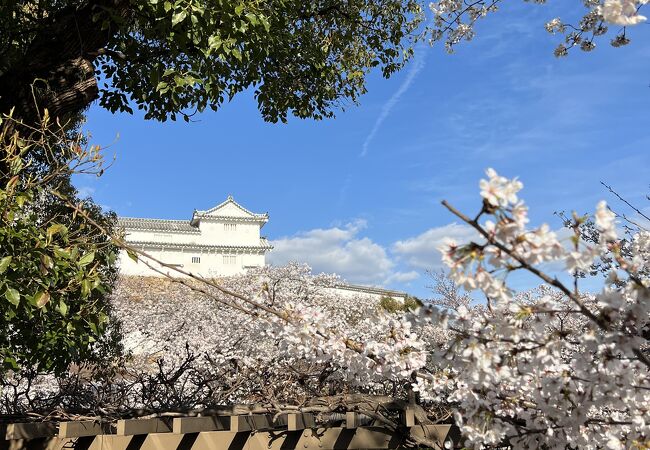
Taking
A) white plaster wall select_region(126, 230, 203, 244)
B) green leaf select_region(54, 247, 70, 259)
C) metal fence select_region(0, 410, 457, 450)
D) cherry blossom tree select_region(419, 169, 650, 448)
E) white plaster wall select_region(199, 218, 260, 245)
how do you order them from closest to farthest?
cherry blossom tree select_region(419, 169, 650, 448), metal fence select_region(0, 410, 457, 450), green leaf select_region(54, 247, 70, 259), white plaster wall select_region(126, 230, 203, 244), white plaster wall select_region(199, 218, 260, 245)

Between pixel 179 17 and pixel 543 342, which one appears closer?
pixel 543 342

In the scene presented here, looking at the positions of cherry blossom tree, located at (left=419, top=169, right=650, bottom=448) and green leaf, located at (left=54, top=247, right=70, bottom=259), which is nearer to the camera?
cherry blossom tree, located at (left=419, top=169, right=650, bottom=448)

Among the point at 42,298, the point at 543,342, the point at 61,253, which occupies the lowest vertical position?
the point at 543,342

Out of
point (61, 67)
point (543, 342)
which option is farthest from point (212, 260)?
point (543, 342)

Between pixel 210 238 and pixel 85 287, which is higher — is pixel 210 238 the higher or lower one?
the higher one

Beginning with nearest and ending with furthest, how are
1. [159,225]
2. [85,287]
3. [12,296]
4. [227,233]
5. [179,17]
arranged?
[12,296] < [85,287] < [179,17] < [159,225] < [227,233]

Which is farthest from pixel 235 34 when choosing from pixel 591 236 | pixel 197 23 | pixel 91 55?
pixel 591 236

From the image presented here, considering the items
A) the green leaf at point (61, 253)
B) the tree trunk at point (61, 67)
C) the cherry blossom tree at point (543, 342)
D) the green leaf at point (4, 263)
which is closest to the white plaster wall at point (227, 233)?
the tree trunk at point (61, 67)

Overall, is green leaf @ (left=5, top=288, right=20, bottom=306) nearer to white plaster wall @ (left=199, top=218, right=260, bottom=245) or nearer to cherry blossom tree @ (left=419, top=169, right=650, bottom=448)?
cherry blossom tree @ (left=419, top=169, right=650, bottom=448)

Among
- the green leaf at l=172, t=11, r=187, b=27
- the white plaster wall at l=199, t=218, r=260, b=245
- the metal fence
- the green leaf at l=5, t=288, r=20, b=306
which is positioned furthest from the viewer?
the white plaster wall at l=199, t=218, r=260, b=245

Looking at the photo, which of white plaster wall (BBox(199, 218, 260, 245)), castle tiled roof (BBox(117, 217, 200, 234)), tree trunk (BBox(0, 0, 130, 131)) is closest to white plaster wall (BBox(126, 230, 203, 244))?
castle tiled roof (BBox(117, 217, 200, 234))

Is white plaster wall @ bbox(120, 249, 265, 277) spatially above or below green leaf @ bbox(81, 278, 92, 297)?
above

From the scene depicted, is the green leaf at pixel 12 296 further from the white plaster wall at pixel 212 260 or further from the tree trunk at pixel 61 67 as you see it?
the white plaster wall at pixel 212 260

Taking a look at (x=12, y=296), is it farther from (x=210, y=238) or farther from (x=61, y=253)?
(x=210, y=238)
